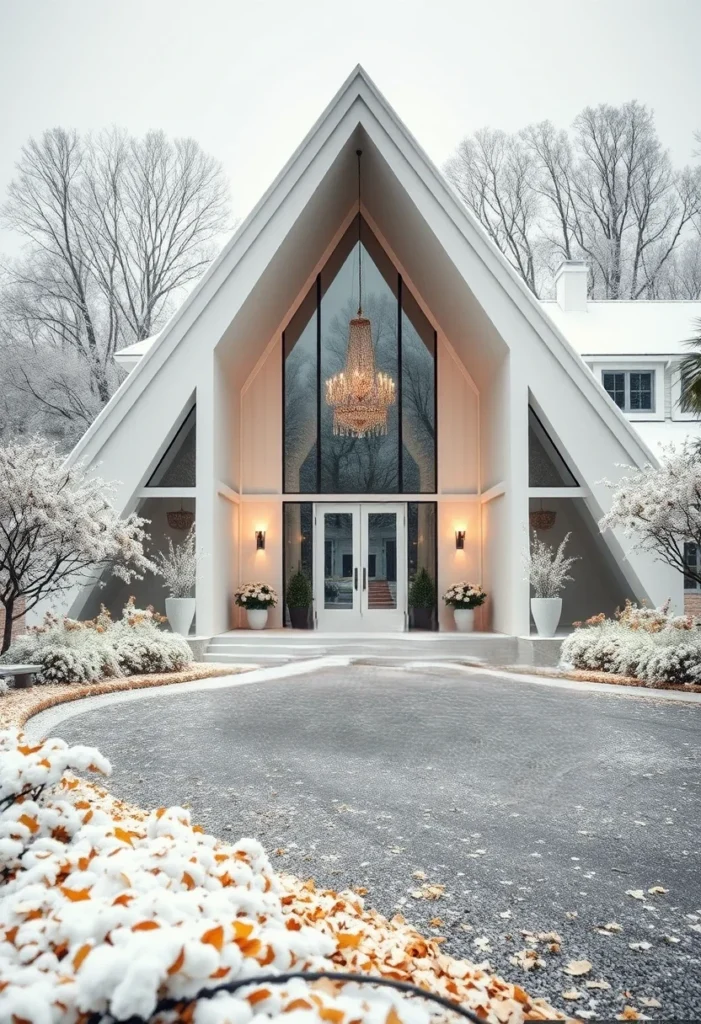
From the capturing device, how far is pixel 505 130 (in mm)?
23562

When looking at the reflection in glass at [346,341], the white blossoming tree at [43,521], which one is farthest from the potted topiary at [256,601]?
the white blossoming tree at [43,521]

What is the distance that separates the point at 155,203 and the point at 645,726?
67.3ft

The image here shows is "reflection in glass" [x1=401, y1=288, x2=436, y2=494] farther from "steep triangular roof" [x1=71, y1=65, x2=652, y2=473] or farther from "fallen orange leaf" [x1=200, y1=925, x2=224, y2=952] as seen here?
"fallen orange leaf" [x1=200, y1=925, x2=224, y2=952]

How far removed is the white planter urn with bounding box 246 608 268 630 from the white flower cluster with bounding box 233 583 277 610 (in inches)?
4.2

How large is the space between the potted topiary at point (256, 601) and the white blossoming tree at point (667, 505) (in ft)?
19.5

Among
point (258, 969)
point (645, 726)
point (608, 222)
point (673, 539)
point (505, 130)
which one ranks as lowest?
point (645, 726)

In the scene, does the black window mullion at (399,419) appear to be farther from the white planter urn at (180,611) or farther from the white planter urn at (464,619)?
the white planter urn at (180,611)

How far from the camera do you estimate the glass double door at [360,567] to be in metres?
14.5

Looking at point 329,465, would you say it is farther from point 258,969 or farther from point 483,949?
point 258,969

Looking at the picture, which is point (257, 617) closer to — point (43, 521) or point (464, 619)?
point (464, 619)

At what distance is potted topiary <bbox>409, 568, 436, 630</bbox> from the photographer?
14.3 meters

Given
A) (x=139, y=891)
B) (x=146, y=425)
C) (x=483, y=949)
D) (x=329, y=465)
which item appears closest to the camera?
(x=139, y=891)

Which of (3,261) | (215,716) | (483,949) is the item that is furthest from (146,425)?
(3,261)

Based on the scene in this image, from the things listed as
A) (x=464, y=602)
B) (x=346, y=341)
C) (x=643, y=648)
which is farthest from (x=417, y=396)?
(x=643, y=648)
